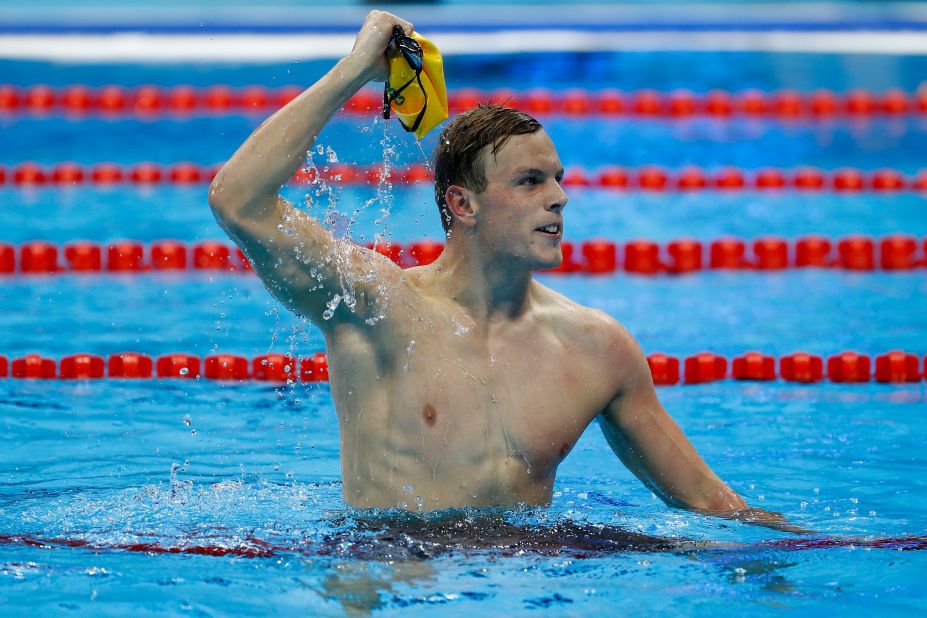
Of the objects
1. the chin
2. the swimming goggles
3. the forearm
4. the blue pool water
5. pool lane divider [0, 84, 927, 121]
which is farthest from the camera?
pool lane divider [0, 84, 927, 121]

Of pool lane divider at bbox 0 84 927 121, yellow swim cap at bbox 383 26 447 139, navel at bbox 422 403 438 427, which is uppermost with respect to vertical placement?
pool lane divider at bbox 0 84 927 121

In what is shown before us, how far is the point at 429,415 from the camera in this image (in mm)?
3092

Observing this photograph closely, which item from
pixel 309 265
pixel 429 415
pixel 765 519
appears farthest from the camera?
pixel 765 519

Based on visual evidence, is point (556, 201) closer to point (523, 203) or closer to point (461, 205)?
point (523, 203)

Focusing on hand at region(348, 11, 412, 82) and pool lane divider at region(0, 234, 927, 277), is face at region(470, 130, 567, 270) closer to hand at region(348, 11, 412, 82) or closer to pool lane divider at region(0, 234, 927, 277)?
hand at region(348, 11, 412, 82)

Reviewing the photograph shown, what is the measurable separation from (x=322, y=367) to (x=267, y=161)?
2686 millimetres

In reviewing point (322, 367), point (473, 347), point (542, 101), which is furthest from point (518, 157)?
point (542, 101)

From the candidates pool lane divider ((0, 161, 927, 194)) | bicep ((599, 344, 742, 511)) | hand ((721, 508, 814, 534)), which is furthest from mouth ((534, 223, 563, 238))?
pool lane divider ((0, 161, 927, 194))

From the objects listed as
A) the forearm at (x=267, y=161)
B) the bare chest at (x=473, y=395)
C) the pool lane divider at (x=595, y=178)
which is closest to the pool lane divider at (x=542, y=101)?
the pool lane divider at (x=595, y=178)

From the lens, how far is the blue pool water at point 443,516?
10.3 ft

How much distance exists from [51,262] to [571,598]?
4529 mm

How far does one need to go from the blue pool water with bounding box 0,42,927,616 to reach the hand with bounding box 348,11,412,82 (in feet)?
1.25

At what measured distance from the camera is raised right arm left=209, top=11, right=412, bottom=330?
9.10 feet

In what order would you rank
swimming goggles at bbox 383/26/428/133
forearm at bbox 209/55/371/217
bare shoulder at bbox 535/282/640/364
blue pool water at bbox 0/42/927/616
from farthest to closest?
bare shoulder at bbox 535/282/640/364, blue pool water at bbox 0/42/927/616, swimming goggles at bbox 383/26/428/133, forearm at bbox 209/55/371/217
